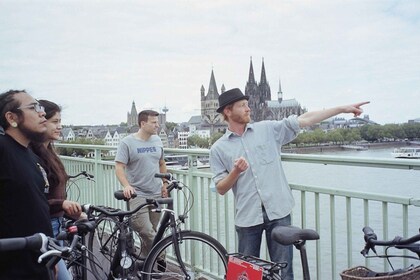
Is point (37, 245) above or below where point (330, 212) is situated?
above

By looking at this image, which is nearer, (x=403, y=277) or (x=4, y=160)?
(x=403, y=277)

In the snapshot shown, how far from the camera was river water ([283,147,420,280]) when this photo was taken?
105 inches

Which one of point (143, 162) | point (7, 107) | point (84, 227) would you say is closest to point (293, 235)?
point (84, 227)

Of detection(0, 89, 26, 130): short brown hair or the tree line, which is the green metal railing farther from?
detection(0, 89, 26, 130): short brown hair

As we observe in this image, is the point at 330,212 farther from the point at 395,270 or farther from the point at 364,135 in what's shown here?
the point at 364,135

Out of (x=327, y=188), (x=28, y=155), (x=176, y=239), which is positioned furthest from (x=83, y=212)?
(x=327, y=188)

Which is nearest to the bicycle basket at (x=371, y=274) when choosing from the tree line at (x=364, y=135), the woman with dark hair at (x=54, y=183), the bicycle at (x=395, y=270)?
the bicycle at (x=395, y=270)

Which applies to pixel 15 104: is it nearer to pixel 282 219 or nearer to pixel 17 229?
pixel 17 229

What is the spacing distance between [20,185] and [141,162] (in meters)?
2.37

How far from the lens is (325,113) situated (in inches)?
120

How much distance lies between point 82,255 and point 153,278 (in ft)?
2.29

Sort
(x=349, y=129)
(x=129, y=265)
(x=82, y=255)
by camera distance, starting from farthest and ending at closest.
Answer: (x=349, y=129) < (x=129, y=265) < (x=82, y=255)

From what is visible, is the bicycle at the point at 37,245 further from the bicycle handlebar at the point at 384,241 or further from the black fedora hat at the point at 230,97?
the black fedora hat at the point at 230,97

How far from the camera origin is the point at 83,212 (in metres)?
3.58
